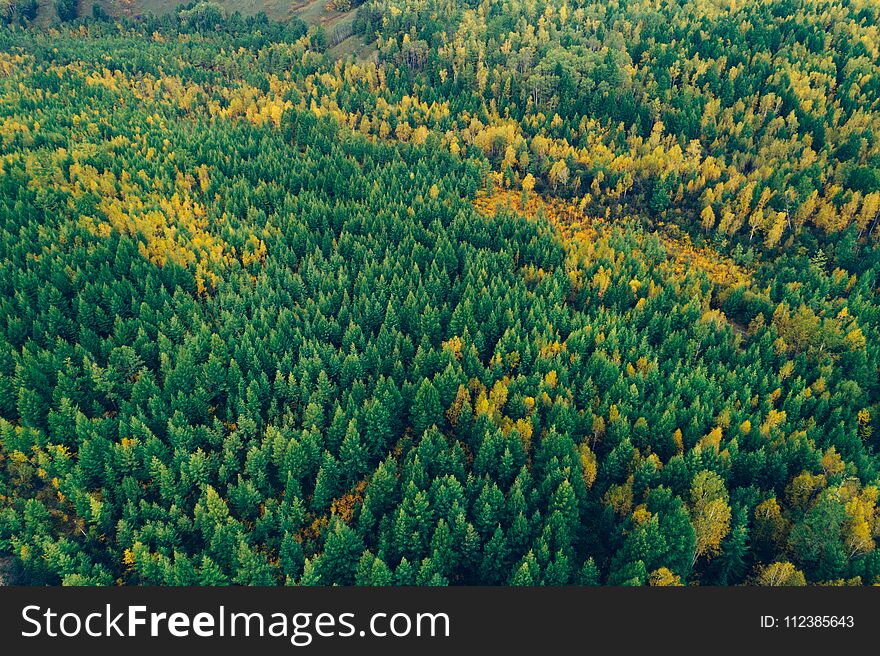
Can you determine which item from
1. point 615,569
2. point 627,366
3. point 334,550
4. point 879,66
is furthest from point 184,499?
point 879,66

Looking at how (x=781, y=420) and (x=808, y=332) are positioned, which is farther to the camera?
(x=808, y=332)

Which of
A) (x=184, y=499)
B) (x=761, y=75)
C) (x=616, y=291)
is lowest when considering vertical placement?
(x=184, y=499)

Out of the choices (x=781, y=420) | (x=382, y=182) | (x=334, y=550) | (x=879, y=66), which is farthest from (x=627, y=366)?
(x=879, y=66)

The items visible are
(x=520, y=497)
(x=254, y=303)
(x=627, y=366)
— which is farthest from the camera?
(x=254, y=303)

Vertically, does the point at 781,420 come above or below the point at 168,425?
below

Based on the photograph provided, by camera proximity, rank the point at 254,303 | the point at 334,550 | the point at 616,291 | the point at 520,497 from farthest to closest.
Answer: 1. the point at 616,291
2. the point at 254,303
3. the point at 520,497
4. the point at 334,550

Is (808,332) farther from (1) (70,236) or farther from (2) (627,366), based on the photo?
(1) (70,236)
